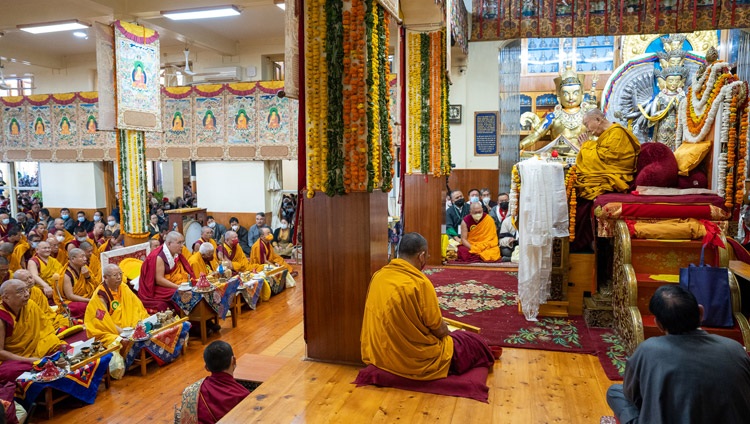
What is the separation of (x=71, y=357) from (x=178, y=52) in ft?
35.2

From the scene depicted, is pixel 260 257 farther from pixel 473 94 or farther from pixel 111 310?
pixel 473 94

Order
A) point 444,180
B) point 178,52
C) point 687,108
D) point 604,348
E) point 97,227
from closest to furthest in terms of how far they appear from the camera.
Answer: point 604,348 < point 687,108 < point 444,180 < point 97,227 < point 178,52

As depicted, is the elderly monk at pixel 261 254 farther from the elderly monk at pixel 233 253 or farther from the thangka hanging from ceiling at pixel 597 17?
the thangka hanging from ceiling at pixel 597 17

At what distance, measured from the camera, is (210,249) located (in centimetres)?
793

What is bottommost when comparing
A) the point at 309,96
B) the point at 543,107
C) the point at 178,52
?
the point at 309,96

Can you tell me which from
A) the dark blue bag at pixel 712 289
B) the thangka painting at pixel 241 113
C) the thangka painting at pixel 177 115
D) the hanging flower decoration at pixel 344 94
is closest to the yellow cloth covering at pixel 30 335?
the hanging flower decoration at pixel 344 94

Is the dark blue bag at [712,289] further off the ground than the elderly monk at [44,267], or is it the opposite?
the dark blue bag at [712,289]

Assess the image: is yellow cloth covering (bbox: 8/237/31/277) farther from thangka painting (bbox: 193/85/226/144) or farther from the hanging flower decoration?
the hanging flower decoration

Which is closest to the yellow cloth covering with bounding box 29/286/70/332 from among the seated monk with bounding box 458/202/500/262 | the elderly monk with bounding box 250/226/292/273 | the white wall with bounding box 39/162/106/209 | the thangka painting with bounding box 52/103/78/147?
the elderly monk with bounding box 250/226/292/273

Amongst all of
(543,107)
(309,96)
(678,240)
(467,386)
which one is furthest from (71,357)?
(543,107)

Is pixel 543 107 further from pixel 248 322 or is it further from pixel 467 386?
pixel 467 386

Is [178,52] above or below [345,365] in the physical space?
above

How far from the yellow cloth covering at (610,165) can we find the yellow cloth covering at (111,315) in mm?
5254

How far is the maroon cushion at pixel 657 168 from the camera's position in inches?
207
